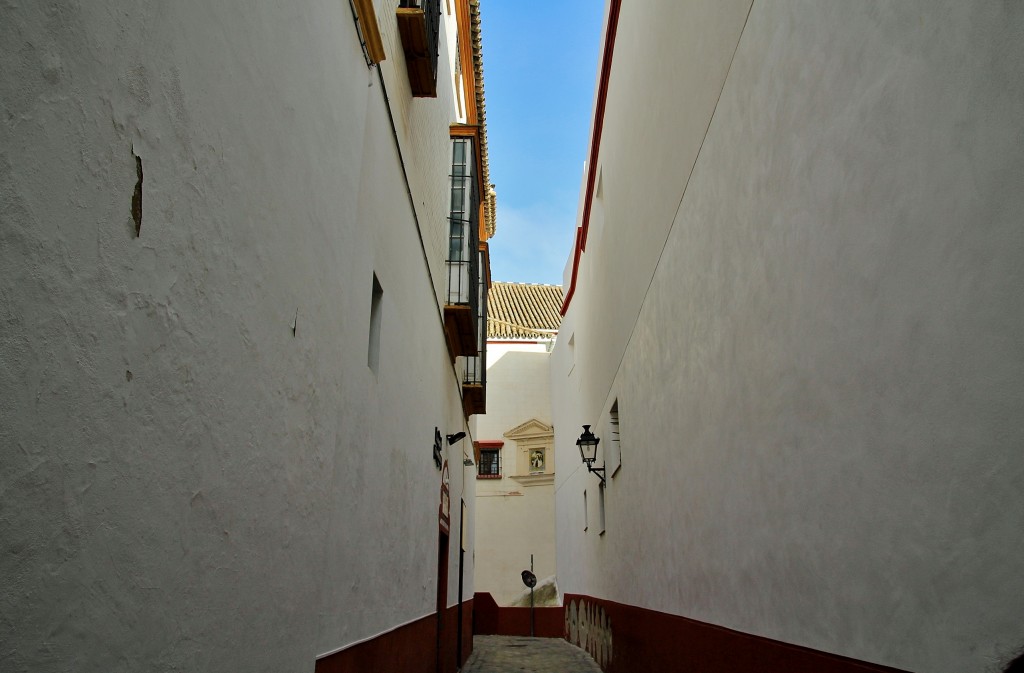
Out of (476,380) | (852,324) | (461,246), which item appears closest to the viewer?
(852,324)

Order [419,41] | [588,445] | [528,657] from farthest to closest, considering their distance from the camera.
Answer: [528,657] → [588,445] → [419,41]

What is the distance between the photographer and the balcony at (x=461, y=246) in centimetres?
958

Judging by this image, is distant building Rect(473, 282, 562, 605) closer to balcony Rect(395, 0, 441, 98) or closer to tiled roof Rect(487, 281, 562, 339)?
tiled roof Rect(487, 281, 562, 339)

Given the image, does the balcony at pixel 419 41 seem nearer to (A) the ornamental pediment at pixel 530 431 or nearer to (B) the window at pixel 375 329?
(B) the window at pixel 375 329

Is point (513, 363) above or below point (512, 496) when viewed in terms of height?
above

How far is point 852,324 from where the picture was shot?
2377 millimetres

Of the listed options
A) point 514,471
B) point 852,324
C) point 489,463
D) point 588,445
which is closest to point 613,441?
point 588,445

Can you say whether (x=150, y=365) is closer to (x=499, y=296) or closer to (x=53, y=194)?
(x=53, y=194)

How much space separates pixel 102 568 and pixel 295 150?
74.0 inches

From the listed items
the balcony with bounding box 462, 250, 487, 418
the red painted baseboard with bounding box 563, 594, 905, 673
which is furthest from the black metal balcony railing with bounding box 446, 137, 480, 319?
the red painted baseboard with bounding box 563, 594, 905, 673

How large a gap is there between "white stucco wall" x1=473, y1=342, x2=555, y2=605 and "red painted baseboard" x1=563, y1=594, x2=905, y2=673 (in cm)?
1058

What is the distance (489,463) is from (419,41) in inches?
751

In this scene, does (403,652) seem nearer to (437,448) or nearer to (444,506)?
(437,448)

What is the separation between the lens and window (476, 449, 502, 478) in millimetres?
23641
